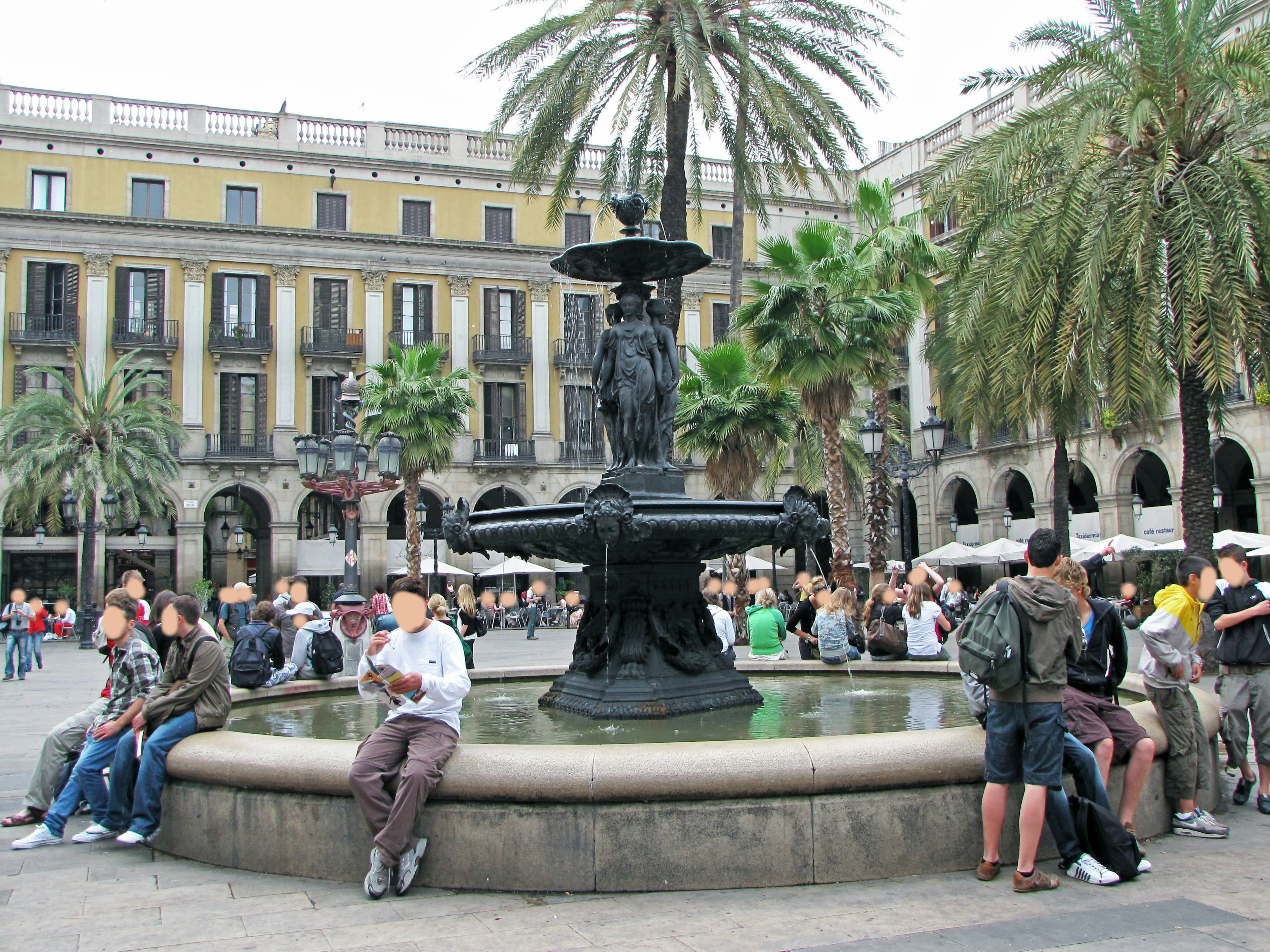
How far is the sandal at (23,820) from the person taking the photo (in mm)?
6727

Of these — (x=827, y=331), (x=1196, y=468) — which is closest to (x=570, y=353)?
(x=827, y=331)

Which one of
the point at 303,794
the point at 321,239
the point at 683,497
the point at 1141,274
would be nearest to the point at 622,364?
the point at 683,497

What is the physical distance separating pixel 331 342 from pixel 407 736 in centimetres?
3829

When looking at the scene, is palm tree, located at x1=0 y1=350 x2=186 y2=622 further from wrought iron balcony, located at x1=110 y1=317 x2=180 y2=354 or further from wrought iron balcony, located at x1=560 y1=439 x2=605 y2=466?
wrought iron balcony, located at x1=560 y1=439 x2=605 y2=466

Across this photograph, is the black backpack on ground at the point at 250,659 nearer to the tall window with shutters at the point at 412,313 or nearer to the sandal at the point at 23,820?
the sandal at the point at 23,820

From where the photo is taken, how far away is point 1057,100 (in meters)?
14.2

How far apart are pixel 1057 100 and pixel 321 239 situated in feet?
108

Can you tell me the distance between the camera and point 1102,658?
226 inches

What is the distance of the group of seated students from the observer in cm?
605

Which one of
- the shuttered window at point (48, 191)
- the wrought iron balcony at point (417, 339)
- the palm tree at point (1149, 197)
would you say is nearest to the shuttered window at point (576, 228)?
the wrought iron balcony at point (417, 339)

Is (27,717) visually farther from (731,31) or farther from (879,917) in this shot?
(731,31)

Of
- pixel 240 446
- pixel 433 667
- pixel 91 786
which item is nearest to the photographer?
pixel 433 667

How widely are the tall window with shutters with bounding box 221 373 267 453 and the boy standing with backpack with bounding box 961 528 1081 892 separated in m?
39.3

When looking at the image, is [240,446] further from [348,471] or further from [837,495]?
[837,495]
